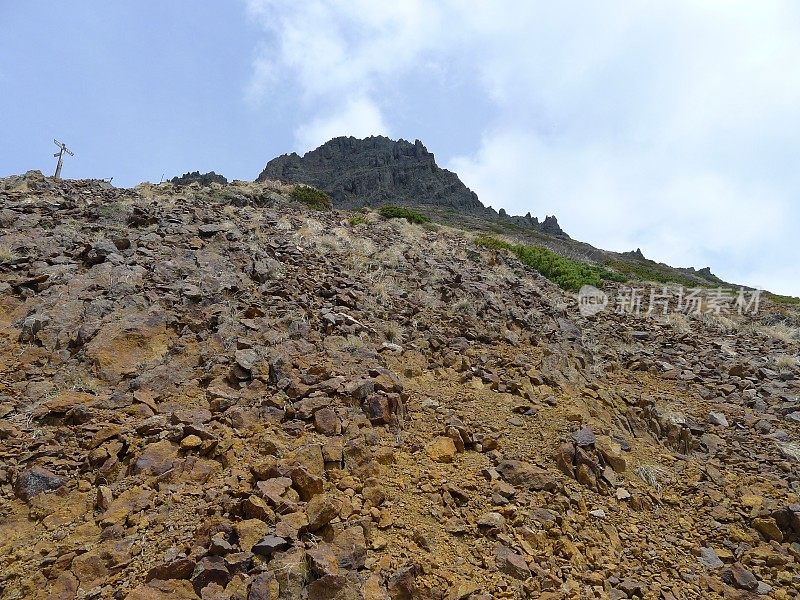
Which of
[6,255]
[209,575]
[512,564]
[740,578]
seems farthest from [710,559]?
[6,255]

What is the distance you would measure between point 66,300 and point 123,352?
2.01 meters

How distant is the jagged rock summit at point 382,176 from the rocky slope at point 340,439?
6119cm

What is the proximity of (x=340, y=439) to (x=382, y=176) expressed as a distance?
7816 cm

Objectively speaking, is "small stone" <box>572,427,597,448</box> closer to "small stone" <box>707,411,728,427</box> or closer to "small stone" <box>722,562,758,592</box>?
"small stone" <box>722,562,758,592</box>

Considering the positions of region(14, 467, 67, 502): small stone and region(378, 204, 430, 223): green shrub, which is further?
region(378, 204, 430, 223): green shrub

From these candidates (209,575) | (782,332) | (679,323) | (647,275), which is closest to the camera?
(209,575)

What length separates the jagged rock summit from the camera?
76.8 meters

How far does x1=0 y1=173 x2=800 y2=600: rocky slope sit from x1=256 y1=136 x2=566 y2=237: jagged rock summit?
61191 millimetres

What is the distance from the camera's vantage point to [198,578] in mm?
4281

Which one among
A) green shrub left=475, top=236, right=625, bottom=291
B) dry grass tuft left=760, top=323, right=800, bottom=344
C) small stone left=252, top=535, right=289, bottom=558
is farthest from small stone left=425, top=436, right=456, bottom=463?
green shrub left=475, top=236, right=625, bottom=291

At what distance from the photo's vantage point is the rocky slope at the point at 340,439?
4.75 metres

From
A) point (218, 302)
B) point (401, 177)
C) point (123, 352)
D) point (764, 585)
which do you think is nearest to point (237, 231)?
point (218, 302)

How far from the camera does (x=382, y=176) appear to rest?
81.0 metres

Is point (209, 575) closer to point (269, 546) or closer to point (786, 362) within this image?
point (269, 546)
